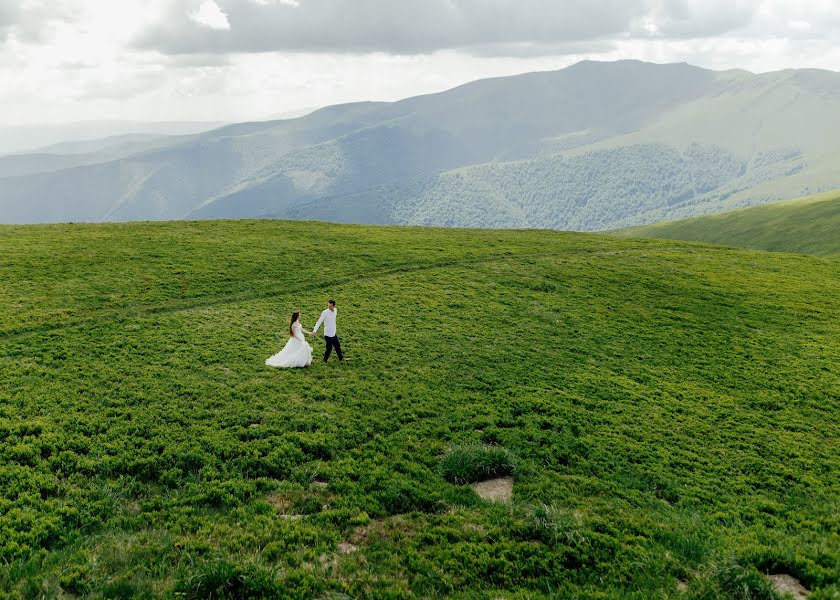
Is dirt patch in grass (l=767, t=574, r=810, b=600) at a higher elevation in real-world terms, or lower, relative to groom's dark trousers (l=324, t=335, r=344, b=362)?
lower

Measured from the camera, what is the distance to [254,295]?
1736 inches

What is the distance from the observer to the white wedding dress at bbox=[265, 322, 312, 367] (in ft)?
94.7

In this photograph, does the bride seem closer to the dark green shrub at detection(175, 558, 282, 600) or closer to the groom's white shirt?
the groom's white shirt

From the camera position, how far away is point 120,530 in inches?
571

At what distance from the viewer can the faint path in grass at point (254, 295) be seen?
108ft

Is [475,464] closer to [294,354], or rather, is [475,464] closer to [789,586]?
[789,586]

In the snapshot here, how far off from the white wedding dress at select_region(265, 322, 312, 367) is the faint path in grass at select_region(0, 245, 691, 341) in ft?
44.8

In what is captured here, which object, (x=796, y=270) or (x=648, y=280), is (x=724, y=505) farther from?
(x=796, y=270)

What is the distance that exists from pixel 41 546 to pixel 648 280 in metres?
54.9

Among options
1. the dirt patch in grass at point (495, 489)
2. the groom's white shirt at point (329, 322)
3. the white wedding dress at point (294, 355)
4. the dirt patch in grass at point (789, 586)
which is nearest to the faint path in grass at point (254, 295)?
the white wedding dress at point (294, 355)

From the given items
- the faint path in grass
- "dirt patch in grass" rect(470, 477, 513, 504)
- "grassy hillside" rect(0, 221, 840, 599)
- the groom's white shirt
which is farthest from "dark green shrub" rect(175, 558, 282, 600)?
the faint path in grass

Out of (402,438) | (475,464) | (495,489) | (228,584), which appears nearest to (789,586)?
(495,489)

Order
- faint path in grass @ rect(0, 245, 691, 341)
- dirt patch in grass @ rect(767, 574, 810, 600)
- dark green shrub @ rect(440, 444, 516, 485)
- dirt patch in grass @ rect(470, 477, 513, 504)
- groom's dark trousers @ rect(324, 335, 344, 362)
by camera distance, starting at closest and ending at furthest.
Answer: dirt patch in grass @ rect(767, 574, 810, 600) < dirt patch in grass @ rect(470, 477, 513, 504) < dark green shrub @ rect(440, 444, 516, 485) < groom's dark trousers @ rect(324, 335, 344, 362) < faint path in grass @ rect(0, 245, 691, 341)

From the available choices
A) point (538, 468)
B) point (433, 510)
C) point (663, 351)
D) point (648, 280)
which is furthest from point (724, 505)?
point (648, 280)
